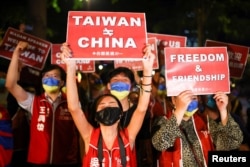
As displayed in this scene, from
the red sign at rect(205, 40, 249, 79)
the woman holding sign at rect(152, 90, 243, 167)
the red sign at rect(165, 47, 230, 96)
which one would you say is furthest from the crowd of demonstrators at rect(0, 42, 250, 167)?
the red sign at rect(205, 40, 249, 79)

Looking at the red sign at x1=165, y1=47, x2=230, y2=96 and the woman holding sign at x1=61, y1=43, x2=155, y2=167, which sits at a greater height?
the red sign at x1=165, y1=47, x2=230, y2=96

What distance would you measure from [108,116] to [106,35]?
2.66ft

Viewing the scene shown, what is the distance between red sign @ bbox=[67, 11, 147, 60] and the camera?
4.36 m

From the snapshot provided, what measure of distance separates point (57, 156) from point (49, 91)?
2.45ft

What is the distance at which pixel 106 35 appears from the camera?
176 inches

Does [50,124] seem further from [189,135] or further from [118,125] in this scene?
[189,135]

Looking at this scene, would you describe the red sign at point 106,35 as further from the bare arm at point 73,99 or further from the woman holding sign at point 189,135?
the woman holding sign at point 189,135

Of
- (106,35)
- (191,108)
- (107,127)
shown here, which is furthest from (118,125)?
(106,35)

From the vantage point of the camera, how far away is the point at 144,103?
428 cm

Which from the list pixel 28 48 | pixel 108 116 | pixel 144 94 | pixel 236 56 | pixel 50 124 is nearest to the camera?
pixel 108 116

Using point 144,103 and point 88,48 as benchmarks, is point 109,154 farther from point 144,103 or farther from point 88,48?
point 88,48

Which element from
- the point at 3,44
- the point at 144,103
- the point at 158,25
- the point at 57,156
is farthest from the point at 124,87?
the point at 158,25

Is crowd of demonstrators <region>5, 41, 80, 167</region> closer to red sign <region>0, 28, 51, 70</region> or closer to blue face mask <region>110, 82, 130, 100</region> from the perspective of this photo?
blue face mask <region>110, 82, 130, 100</region>

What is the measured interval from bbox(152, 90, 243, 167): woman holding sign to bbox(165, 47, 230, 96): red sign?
0.34 ft
